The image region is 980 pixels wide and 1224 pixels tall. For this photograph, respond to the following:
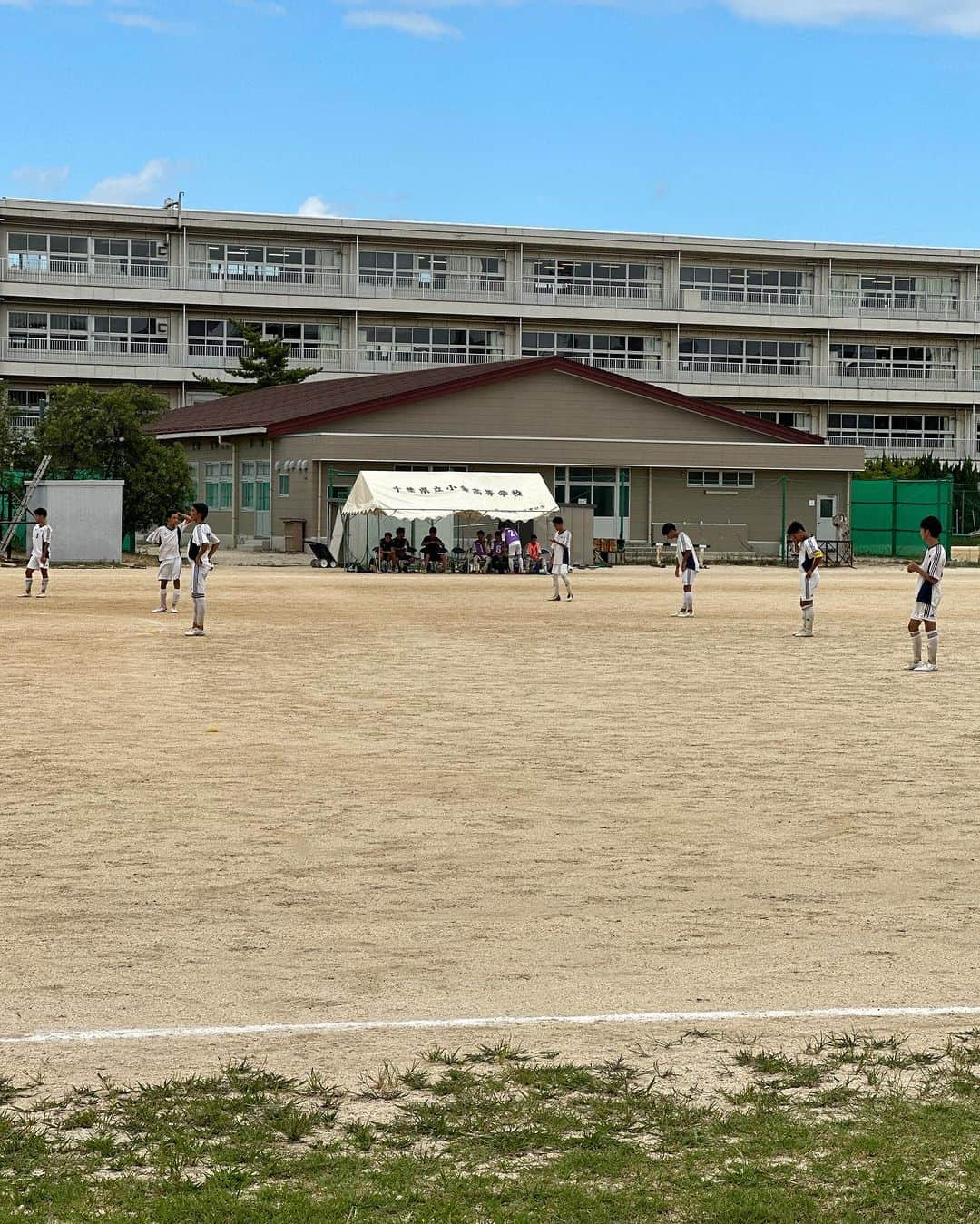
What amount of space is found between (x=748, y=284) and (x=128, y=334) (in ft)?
91.6

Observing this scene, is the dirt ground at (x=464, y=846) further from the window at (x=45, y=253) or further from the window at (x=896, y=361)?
the window at (x=896, y=361)

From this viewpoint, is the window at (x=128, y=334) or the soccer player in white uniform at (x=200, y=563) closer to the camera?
the soccer player in white uniform at (x=200, y=563)

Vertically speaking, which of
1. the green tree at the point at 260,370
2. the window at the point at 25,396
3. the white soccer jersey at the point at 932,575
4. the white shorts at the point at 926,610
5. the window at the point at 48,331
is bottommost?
the white shorts at the point at 926,610

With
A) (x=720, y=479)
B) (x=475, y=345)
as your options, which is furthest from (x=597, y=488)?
(x=475, y=345)

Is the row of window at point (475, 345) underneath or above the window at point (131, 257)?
underneath

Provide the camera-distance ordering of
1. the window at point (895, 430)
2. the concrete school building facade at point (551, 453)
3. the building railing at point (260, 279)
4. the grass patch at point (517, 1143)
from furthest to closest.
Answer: the window at point (895, 430) → the building railing at point (260, 279) → the concrete school building facade at point (551, 453) → the grass patch at point (517, 1143)

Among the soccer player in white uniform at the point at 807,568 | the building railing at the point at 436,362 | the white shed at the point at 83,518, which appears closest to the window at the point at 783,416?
the building railing at the point at 436,362

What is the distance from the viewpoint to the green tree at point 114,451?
1976 inches

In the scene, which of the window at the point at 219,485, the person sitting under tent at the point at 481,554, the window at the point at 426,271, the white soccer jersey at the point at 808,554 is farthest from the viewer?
the window at the point at 426,271

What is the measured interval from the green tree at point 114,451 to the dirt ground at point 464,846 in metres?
29.9

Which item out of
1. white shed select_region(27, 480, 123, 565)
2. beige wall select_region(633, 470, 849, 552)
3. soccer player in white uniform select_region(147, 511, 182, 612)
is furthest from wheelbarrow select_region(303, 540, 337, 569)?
soccer player in white uniform select_region(147, 511, 182, 612)

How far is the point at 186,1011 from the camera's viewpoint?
21.6 ft

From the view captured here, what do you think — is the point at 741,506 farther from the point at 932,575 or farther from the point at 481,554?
the point at 932,575

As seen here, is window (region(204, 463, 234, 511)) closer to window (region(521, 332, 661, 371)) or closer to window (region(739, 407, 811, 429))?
window (region(521, 332, 661, 371))
